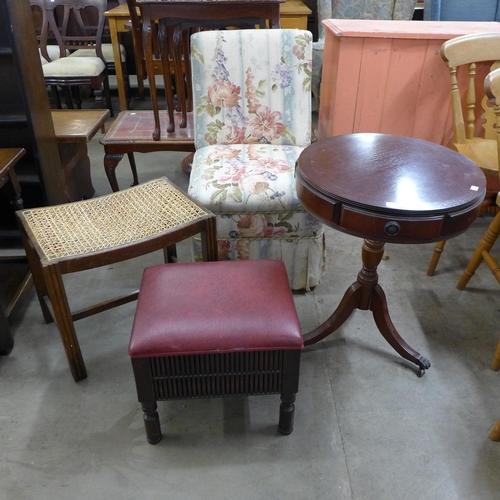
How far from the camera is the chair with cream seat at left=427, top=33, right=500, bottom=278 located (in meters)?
1.89

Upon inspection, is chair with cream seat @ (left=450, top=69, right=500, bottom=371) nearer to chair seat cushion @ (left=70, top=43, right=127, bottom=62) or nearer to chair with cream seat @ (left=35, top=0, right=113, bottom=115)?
chair with cream seat @ (left=35, top=0, right=113, bottom=115)

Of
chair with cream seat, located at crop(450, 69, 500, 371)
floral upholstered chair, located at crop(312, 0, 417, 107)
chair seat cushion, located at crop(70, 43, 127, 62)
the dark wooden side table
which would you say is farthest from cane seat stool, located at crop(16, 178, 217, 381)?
chair seat cushion, located at crop(70, 43, 127, 62)

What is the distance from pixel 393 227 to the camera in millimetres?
1110

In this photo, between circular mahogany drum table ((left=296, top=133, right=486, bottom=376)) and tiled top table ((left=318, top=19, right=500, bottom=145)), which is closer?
circular mahogany drum table ((left=296, top=133, right=486, bottom=376))

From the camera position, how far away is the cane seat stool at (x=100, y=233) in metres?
1.33

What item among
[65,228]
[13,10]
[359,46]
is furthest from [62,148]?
[359,46]

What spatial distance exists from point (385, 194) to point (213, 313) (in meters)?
0.55

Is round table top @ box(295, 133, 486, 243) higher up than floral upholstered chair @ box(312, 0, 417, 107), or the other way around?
floral upholstered chair @ box(312, 0, 417, 107)

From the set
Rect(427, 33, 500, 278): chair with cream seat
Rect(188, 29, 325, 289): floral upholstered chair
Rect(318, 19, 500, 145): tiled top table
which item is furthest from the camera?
Rect(318, 19, 500, 145): tiled top table

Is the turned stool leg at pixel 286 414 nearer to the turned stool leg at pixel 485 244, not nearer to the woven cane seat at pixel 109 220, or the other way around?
the woven cane seat at pixel 109 220

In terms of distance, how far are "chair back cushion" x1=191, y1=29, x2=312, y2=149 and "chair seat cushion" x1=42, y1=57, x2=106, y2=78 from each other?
78.2 inches

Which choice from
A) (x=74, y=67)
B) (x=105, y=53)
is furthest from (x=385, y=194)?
(x=105, y=53)

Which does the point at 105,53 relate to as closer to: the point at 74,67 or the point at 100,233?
the point at 74,67

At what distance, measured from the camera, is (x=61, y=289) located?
52.7 inches
